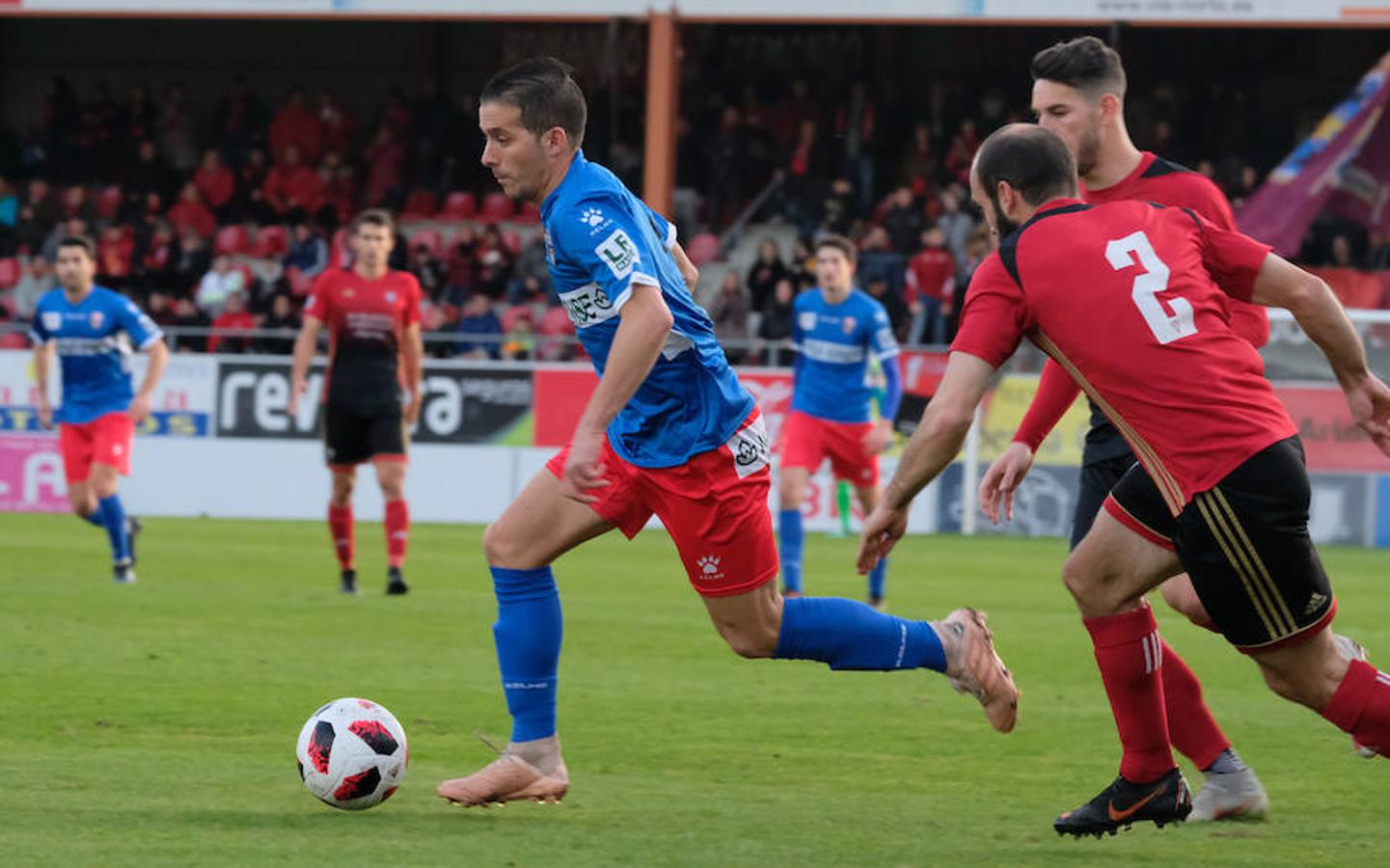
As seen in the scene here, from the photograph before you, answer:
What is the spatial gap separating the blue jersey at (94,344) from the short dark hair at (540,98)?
8.31 m

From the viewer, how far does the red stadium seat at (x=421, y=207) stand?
27375 mm

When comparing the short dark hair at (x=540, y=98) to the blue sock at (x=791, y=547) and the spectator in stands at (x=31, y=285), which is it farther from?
the spectator in stands at (x=31, y=285)

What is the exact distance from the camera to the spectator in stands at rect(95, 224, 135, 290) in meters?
26.1

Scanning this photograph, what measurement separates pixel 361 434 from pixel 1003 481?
766cm

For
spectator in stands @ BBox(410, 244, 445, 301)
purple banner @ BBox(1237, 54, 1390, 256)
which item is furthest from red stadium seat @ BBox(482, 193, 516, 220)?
purple banner @ BBox(1237, 54, 1390, 256)

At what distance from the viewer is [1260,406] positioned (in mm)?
5191

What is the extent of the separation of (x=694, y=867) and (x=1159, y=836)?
4.84 ft

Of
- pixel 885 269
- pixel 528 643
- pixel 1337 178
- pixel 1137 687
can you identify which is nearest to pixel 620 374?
pixel 528 643

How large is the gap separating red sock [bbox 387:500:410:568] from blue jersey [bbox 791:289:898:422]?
2.64m

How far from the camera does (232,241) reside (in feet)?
87.6

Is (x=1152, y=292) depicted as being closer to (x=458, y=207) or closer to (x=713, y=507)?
(x=713, y=507)

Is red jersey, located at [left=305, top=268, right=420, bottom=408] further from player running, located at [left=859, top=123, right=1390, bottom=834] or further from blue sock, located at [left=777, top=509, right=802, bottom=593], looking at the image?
player running, located at [left=859, top=123, right=1390, bottom=834]

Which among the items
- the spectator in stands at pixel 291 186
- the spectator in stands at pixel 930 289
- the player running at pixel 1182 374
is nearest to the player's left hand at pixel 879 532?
the player running at pixel 1182 374

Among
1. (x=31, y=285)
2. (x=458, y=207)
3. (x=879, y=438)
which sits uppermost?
(x=879, y=438)
